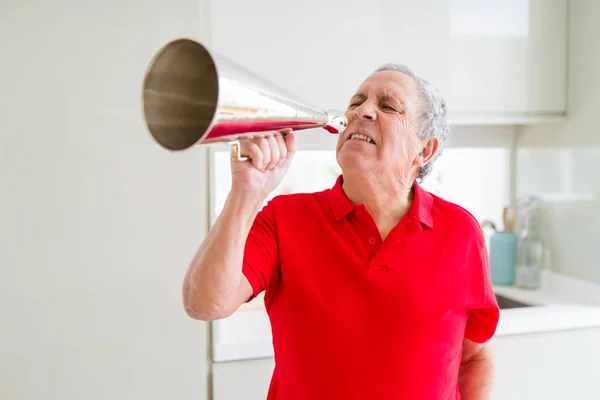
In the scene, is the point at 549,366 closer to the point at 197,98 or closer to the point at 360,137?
the point at 360,137

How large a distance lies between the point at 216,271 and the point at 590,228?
6.01ft

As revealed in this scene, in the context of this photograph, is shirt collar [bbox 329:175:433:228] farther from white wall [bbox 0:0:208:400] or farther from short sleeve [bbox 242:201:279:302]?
white wall [bbox 0:0:208:400]

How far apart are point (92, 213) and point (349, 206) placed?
82 cm

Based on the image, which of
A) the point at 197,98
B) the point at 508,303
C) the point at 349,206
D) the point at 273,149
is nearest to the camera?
the point at 197,98

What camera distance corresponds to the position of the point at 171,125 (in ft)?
2.59

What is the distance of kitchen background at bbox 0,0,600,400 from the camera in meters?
1.67

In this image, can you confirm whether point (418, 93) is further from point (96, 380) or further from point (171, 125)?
point (96, 380)

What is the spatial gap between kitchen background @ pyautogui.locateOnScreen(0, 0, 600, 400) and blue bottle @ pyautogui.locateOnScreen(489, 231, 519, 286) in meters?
0.35

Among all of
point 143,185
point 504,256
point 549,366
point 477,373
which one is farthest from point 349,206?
point 504,256

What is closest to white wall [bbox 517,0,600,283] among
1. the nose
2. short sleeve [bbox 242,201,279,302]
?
the nose

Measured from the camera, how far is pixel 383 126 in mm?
1245

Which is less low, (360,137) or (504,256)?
(360,137)

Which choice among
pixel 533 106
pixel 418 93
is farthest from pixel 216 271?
pixel 533 106

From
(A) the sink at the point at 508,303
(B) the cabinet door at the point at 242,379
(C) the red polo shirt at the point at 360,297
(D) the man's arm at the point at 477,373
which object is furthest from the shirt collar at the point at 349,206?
(A) the sink at the point at 508,303
